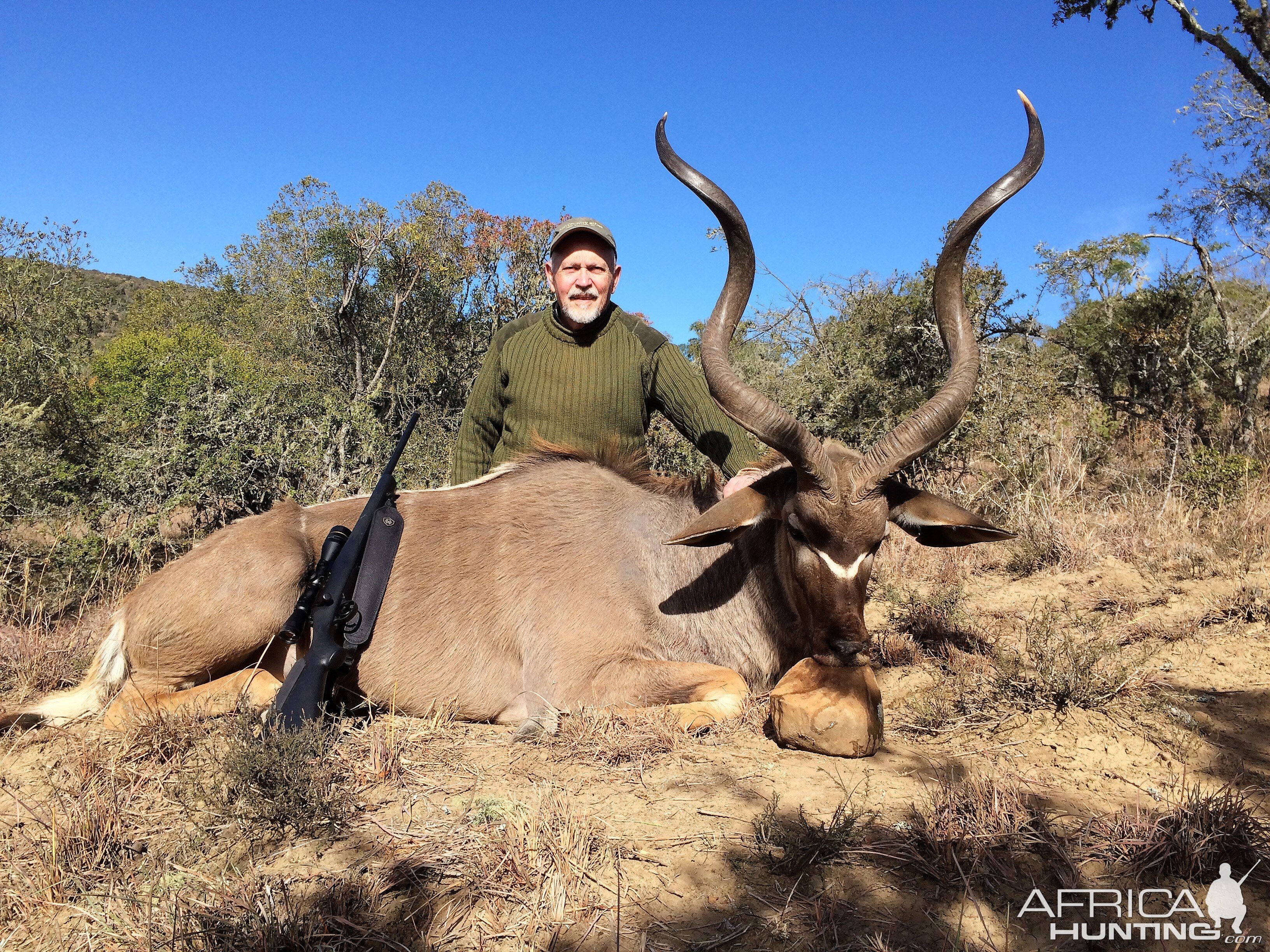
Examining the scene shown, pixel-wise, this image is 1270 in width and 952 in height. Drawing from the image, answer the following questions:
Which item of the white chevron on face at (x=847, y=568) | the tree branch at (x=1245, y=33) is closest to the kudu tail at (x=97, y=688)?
the white chevron on face at (x=847, y=568)

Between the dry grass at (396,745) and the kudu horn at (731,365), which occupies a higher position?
the kudu horn at (731,365)

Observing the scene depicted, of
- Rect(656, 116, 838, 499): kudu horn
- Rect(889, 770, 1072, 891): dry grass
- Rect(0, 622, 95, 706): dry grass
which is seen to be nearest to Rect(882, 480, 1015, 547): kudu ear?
Rect(656, 116, 838, 499): kudu horn

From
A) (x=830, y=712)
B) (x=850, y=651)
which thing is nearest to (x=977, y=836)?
(x=830, y=712)

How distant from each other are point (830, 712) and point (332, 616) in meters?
2.47

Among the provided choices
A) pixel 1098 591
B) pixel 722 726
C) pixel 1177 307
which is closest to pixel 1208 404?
pixel 1177 307

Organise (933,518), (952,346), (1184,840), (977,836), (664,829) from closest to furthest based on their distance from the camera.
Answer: (1184,840) → (977,836) → (664,829) → (933,518) → (952,346)

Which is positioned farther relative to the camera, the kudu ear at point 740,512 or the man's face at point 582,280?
the man's face at point 582,280

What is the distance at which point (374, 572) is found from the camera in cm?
419

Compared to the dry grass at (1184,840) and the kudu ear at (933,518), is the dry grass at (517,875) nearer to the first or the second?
the dry grass at (1184,840)

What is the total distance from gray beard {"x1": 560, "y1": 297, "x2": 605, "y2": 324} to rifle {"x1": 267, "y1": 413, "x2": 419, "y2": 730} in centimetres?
174

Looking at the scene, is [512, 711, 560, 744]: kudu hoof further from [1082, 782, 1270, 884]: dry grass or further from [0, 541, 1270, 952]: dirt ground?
[1082, 782, 1270, 884]: dry grass

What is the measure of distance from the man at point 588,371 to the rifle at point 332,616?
1.38 metres

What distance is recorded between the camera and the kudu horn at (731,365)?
3.60 metres

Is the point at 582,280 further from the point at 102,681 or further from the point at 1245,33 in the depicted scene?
the point at 1245,33
